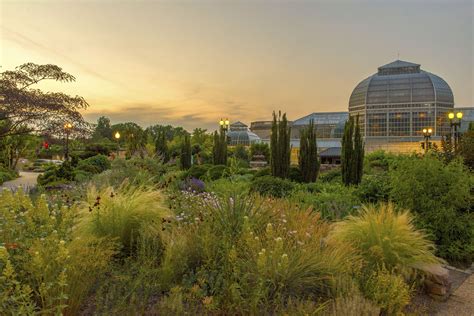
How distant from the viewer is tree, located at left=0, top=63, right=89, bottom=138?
9680mm

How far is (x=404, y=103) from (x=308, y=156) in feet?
110

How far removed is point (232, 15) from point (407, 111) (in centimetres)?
3847

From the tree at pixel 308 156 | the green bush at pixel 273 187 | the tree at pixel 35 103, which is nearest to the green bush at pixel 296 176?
the tree at pixel 308 156

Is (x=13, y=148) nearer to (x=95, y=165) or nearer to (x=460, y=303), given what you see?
(x=95, y=165)

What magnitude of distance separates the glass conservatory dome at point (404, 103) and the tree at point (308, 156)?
2985 cm

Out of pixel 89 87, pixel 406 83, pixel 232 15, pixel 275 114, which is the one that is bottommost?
pixel 275 114

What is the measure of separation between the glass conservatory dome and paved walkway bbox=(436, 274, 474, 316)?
134ft

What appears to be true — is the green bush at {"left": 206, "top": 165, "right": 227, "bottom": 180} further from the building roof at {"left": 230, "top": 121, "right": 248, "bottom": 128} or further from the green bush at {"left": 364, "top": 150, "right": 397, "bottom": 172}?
the building roof at {"left": 230, "top": 121, "right": 248, "bottom": 128}

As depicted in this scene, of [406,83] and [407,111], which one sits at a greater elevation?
[406,83]

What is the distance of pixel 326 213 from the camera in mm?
7379

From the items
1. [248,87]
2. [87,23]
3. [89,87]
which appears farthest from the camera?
[248,87]

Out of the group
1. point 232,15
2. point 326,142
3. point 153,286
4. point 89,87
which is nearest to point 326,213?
point 153,286

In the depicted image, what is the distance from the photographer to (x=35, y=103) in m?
9.84

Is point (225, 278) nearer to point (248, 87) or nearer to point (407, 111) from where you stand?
point (248, 87)
